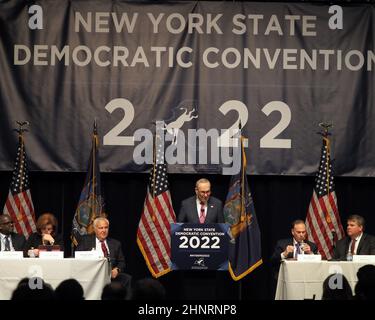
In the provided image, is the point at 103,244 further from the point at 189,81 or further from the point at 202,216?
the point at 189,81

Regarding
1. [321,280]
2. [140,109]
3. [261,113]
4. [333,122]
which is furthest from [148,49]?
[321,280]

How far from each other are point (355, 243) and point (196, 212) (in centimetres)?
180

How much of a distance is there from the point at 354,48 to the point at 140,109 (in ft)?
9.17

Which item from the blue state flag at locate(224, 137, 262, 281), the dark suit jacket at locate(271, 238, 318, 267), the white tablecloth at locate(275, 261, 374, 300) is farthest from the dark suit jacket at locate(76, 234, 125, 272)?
the white tablecloth at locate(275, 261, 374, 300)

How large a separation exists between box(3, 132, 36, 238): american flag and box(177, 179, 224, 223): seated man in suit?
6.04 feet

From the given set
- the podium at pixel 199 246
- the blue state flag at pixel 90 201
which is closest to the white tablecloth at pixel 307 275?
the podium at pixel 199 246

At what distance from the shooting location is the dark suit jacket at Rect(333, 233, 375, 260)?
31.6ft

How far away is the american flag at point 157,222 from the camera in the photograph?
1050 cm

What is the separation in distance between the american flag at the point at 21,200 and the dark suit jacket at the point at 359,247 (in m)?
3.57

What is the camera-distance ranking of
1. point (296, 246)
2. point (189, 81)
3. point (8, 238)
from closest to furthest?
point (296, 246) → point (8, 238) → point (189, 81)

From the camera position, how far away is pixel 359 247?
9.68 metres

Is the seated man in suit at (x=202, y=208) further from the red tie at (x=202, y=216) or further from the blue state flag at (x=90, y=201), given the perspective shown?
the blue state flag at (x=90, y=201)

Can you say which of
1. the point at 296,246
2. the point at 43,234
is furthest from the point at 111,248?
the point at 296,246

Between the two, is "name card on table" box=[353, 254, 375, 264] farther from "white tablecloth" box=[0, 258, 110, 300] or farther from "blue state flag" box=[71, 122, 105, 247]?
"blue state flag" box=[71, 122, 105, 247]
